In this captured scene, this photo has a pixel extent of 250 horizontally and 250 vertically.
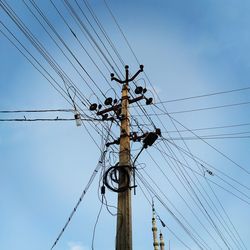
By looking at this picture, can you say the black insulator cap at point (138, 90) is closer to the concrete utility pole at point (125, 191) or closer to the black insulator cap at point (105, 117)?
the concrete utility pole at point (125, 191)

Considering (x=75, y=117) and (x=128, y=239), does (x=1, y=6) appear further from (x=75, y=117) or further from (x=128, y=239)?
(x=128, y=239)

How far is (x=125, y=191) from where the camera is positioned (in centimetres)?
856

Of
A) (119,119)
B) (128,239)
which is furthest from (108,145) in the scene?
(128,239)

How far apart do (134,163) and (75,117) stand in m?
2.22

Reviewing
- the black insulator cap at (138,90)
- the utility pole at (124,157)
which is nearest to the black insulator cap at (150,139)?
the utility pole at (124,157)

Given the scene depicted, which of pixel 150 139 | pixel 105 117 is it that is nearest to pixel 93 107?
pixel 105 117

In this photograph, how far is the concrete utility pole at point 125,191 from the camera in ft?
24.7

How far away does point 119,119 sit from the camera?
10.6 meters

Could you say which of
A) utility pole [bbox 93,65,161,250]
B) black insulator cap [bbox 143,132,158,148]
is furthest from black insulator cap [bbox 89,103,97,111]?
black insulator cap [bbox 143,132,158,148]

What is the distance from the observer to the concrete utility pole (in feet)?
24.7

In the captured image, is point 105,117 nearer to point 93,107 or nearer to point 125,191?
point 93,107

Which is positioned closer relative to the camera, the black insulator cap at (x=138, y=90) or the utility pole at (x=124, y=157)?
the utility pole at (x=124, y=157)

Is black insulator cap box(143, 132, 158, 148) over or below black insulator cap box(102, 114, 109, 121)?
below

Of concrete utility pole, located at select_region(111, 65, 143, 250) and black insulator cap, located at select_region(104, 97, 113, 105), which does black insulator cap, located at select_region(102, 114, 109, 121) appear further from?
concrete utility pole, located at select_region(111, 65, 143, 250)
